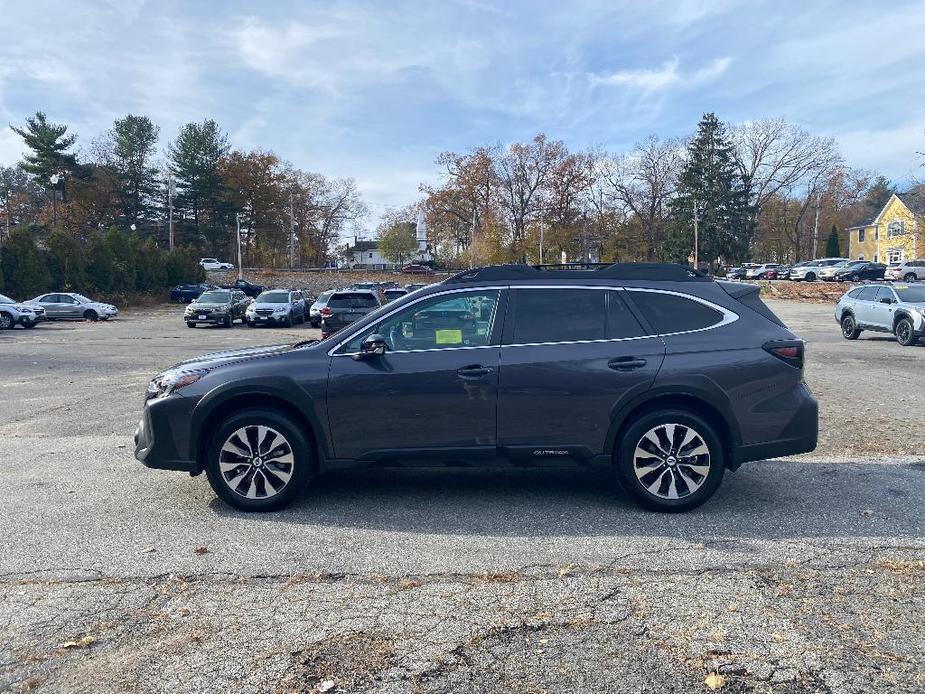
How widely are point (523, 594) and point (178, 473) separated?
3877 millimetres

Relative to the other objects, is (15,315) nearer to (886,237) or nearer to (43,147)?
(43,147)

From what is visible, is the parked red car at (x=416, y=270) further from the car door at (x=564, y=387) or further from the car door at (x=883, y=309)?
the car door at (x=564, y=387)

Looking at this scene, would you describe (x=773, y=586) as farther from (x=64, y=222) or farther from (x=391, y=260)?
(x=391, y=260)

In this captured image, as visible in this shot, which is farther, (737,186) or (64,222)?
(737,186)

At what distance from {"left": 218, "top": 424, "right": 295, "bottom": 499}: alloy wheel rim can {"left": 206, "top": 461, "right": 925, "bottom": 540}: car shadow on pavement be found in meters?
0.21

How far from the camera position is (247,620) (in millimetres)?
3762

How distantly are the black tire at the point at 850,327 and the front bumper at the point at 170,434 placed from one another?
20.4 m

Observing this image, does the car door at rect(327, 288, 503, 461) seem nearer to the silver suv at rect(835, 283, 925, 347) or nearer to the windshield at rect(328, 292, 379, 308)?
the silver suv at rect(835, 283, 925, 347)

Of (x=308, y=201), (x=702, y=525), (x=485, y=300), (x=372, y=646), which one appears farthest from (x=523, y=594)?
(x=308, y=201)

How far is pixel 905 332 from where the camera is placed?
18797 millimetres

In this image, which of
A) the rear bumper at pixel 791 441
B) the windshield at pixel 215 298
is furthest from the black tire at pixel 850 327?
the windshield at pixel 215 298

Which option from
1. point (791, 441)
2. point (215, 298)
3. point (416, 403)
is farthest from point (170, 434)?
point (215, 298)

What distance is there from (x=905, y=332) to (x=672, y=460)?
1663 cm

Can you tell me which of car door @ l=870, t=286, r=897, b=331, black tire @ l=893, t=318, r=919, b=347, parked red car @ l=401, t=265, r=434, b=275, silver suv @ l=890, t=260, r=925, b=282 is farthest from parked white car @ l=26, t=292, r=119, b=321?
silver suv @ l=890, t=260, r=925, b=282
